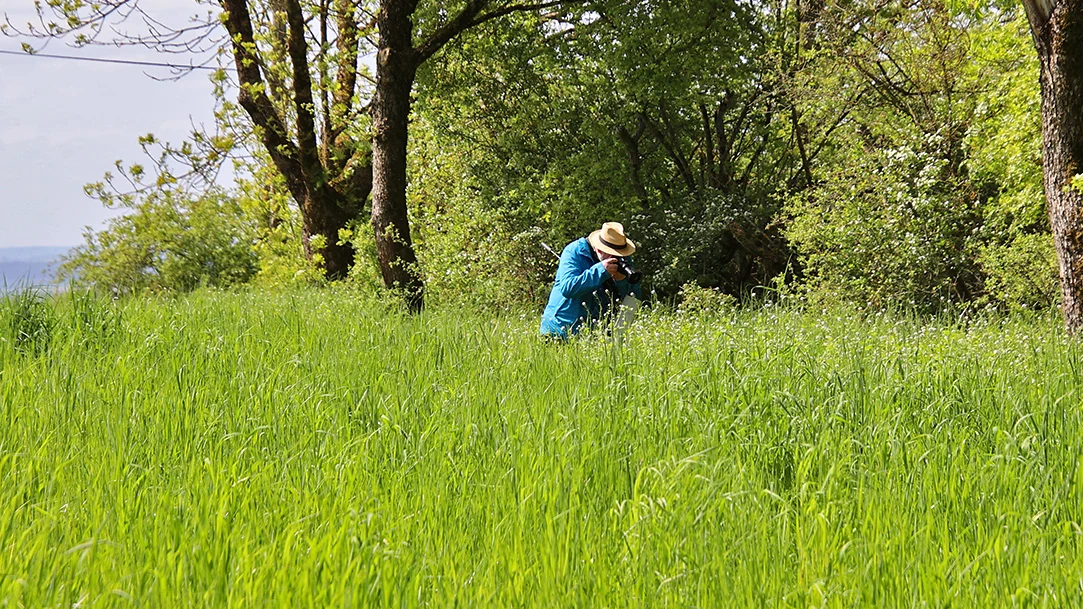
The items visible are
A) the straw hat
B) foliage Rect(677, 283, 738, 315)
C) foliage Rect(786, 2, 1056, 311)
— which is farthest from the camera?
foliage Rect(677, 283, 738, 315)

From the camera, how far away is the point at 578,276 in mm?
7328

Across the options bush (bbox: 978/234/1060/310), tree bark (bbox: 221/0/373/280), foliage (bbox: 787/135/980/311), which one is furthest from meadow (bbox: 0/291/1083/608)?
tree bark (bbox: 221/0/373/280)

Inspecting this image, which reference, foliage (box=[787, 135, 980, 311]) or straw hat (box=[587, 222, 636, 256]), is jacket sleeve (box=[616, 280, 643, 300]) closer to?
straw hat (box=[587, 222, 636, 256])

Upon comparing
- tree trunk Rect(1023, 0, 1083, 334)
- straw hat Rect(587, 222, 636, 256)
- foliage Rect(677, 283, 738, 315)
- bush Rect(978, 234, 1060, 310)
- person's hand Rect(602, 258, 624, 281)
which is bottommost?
foliage Rect(677, 283, 738, 315)

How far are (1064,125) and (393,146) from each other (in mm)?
7160

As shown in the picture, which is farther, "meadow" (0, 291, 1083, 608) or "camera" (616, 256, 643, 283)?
"camera" (616, 256, 643, 283)

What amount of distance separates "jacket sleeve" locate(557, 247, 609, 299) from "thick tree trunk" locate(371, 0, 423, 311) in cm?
348

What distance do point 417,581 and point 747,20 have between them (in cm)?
1244

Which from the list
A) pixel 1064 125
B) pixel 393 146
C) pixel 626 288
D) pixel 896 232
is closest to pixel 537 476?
pixel 626 288

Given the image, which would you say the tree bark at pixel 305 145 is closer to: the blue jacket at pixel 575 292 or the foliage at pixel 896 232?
the blue jacket at pixel 575 292

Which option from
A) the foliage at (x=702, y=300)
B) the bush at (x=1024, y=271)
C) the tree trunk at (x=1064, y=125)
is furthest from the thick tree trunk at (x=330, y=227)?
the tree trunk at (x=1064, y=125)

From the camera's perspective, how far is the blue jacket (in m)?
7.25

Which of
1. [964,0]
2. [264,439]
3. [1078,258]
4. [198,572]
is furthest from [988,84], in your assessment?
[198,572]

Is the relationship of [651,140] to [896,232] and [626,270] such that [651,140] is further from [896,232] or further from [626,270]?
[626,270]
